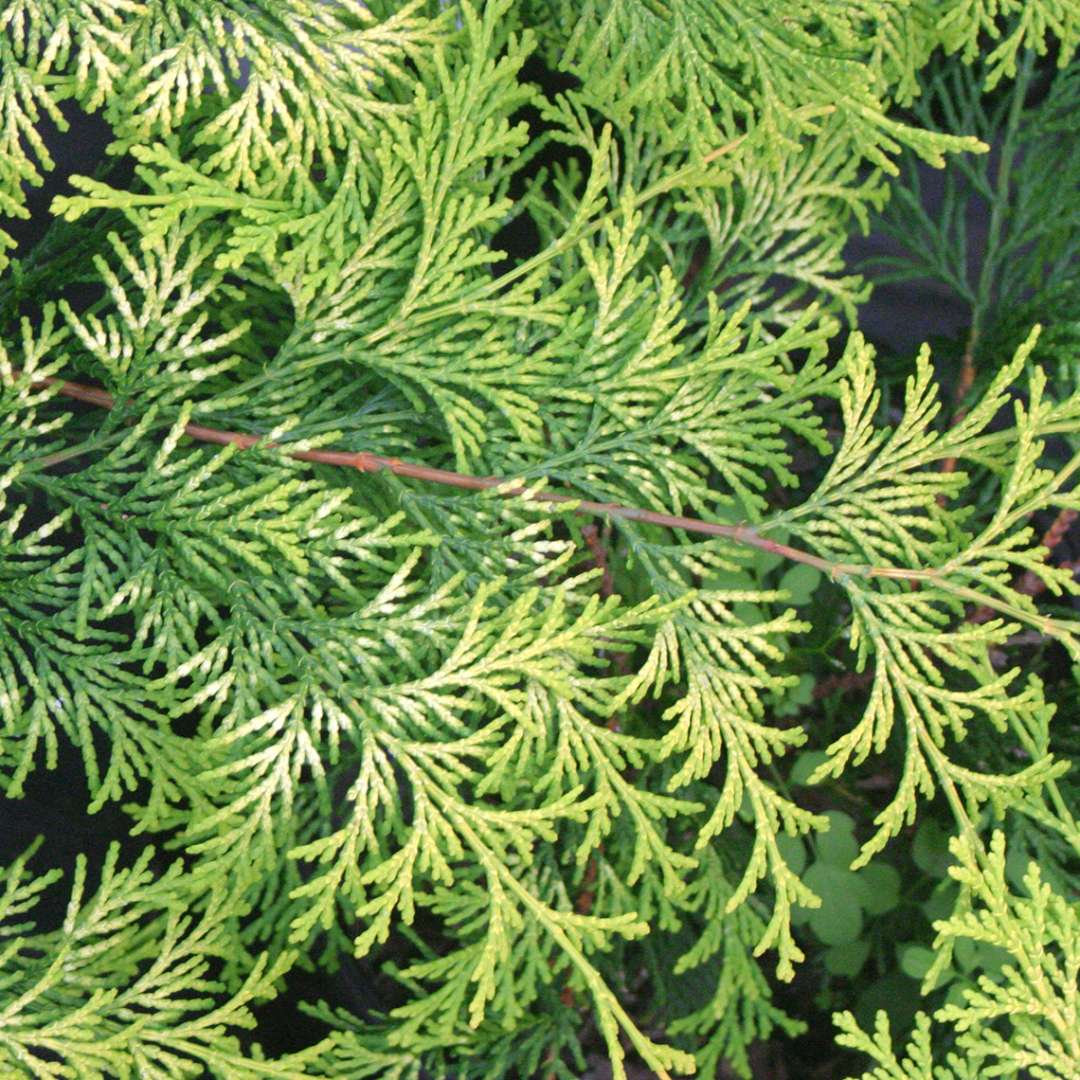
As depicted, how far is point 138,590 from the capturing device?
31.3 inches

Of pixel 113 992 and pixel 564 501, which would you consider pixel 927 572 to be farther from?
pixel 113 992

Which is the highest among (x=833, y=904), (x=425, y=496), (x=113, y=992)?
(x=425, y=496)

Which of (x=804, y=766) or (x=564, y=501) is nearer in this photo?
(x=564, y=501)

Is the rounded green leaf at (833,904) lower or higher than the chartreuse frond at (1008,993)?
lower

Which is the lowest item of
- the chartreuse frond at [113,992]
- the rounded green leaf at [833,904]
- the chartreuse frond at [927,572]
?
the rounded green leaf at [833,904]

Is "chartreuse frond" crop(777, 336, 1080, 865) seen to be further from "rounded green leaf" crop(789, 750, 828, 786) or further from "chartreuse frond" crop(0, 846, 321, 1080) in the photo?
"chartreuse frond" crop(0, 846, 321, 1080)

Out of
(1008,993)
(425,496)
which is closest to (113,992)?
(425,496)

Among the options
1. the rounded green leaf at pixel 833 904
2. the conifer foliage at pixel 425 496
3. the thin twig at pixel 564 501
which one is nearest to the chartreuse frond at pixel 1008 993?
the conifer foliage at pixel 425 496

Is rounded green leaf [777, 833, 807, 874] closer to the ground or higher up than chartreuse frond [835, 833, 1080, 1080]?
closer to the ground

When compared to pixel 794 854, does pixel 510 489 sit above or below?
above

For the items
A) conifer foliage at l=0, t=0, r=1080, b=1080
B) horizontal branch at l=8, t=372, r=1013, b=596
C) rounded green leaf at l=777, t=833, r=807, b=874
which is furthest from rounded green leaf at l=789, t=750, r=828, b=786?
horizontal branch at l=8, t=372, r=1013, b=596

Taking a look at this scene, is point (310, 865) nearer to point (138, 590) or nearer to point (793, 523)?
point (138, 590)

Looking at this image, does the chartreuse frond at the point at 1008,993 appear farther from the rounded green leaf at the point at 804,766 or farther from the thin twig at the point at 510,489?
the rounded green leaf at the point at 804,766

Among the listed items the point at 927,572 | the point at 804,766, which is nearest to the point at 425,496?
the point at 927,572
